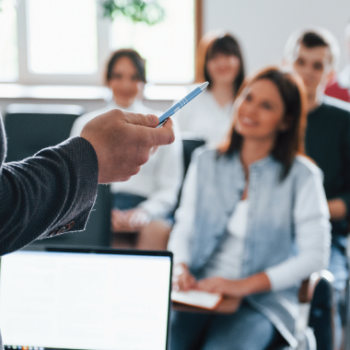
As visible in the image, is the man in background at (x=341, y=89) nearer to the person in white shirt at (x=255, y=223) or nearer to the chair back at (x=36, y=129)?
the person in white shirt at (x=255, y=223)

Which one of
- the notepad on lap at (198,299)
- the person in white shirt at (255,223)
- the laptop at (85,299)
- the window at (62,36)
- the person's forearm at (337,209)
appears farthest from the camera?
the window at (62,36)

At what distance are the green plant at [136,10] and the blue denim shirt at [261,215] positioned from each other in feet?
7.93

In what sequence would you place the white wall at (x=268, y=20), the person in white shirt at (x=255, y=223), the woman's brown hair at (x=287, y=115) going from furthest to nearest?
1. the white wall at (x=268, y=20)
2. the woman's brown hair at (x=287, y=115)
3. the person in white shirt at (x=255, y=223)

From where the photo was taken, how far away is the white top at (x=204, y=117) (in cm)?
265

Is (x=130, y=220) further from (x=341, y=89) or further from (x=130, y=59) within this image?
(x=341, y=89)

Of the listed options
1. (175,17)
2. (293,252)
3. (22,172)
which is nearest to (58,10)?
(175,17)

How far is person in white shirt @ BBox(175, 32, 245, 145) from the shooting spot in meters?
2.67

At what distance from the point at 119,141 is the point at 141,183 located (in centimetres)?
182

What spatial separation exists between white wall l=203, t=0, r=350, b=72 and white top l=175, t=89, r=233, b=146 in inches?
44.3

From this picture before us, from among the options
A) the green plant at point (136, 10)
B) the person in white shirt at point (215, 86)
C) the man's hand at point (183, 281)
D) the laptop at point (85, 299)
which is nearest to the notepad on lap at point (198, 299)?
the man's hand at point (183, 281)

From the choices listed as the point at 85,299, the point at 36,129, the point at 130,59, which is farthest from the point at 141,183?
the point at 85,299

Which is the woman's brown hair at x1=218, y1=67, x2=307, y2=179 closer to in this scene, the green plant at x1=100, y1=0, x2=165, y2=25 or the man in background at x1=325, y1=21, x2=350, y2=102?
the man in background at x1=325, y1=21, x2=350, y2=102

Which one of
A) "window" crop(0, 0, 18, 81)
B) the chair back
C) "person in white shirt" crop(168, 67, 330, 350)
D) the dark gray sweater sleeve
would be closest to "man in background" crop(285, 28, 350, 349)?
"person in white shirt" crop(168, 67, 330, 350)

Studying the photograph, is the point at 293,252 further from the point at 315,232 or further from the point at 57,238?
the point at 57,238
